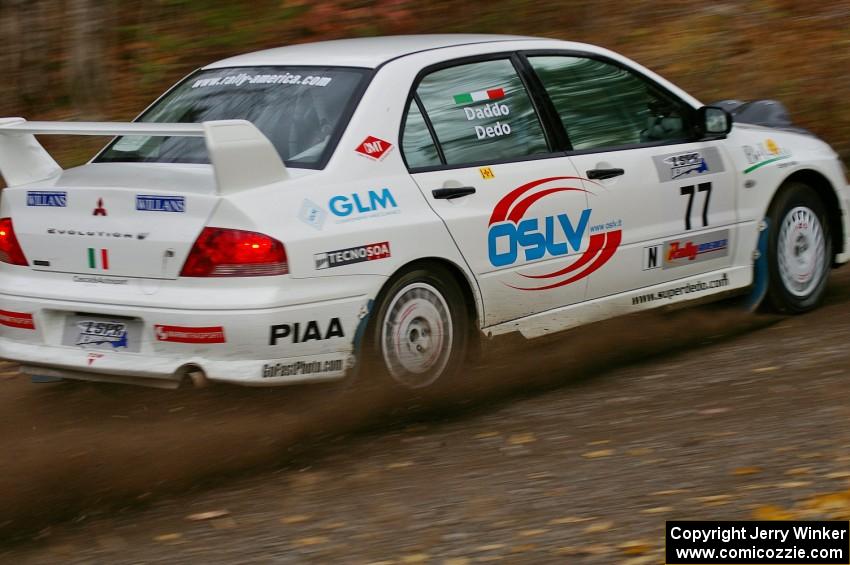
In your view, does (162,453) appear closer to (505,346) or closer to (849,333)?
(505,346)

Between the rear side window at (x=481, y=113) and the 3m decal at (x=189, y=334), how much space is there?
1.27 m

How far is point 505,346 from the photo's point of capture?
6176 millimetres

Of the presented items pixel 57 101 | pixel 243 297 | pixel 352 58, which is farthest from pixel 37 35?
pixel 243 297

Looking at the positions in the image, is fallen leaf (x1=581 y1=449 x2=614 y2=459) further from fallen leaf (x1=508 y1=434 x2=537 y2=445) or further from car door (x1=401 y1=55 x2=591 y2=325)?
car door (x1=401 y1=55 x2=591 y2=325)

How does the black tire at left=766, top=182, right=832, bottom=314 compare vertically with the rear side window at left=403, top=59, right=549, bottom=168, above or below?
below

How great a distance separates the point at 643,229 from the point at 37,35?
7526 millimetres

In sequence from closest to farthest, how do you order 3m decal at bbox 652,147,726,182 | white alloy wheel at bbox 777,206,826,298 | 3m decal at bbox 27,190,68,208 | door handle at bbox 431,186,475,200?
3m decal at bbox 27,190,68,208
door handle at bbox 431,186,475,200
3m decal at bbox 652,147,726,182
white alloy wheel at bbox 777,206,826,298

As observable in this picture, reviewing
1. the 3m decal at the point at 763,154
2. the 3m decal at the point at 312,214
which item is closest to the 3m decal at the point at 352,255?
the 3m decal at the point at 312,214

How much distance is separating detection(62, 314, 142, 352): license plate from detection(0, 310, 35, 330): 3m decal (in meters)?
0.20

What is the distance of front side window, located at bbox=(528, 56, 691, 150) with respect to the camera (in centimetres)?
646

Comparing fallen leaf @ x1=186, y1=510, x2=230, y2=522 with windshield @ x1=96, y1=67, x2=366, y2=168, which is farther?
windshield @ x1=96, y1=67, x2=366, y2=168

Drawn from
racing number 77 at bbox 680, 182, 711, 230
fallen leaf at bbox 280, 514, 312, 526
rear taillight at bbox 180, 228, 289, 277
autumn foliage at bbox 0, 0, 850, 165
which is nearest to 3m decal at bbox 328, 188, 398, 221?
rear taillight at bbox 180, 228, 289, 277

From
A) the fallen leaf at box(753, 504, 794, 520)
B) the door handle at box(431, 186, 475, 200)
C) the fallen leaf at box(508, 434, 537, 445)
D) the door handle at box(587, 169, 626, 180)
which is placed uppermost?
the door handle at box(431, 186, 475, 200)

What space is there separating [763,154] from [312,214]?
3222mm
